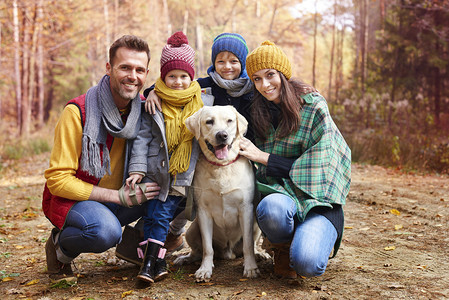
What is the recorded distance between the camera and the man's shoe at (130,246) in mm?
3074

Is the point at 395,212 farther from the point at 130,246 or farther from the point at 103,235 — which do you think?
the point at 103,235

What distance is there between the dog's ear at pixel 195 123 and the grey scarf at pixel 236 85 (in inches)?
23.9

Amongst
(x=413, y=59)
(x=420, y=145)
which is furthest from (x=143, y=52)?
(x=413, y=59)

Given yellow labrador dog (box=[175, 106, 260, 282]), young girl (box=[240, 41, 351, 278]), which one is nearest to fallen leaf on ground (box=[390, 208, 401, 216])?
young girl (box=[240, 41, 351, 278])

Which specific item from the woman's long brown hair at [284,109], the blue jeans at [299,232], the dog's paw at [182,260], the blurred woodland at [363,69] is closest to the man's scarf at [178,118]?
the woman's long brown hair at [284,109]

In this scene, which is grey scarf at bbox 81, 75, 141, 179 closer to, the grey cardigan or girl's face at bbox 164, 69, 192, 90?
the grey cardigan

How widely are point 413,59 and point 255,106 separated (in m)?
9.55

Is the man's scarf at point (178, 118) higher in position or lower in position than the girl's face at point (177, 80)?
lower

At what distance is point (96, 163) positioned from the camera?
272cm

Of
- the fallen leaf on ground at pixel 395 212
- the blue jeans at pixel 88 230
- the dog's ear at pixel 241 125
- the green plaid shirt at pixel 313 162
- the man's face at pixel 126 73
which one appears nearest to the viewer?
the blue jeans at pixel 88 230

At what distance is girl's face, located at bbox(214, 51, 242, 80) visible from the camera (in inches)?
140

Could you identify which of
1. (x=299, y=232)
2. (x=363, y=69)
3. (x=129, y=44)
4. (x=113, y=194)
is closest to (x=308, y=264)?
(x=299, y=232)

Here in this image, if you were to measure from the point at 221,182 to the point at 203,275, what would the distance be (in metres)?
0.67

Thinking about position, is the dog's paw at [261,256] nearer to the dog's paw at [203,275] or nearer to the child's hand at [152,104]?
the dog's paw at [203,275]
